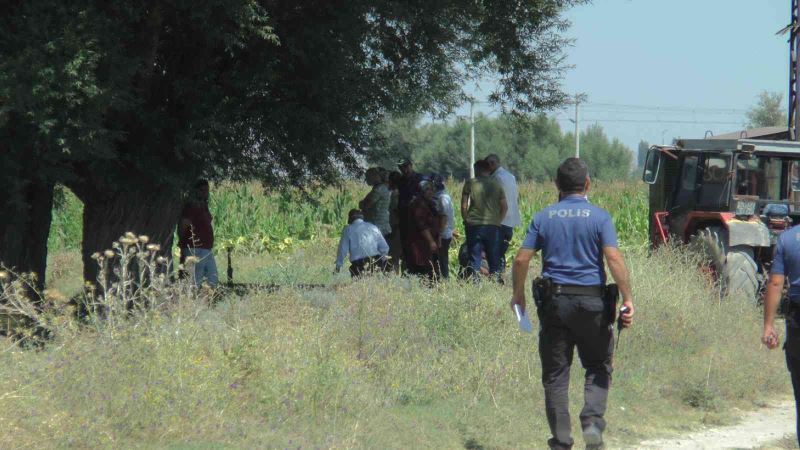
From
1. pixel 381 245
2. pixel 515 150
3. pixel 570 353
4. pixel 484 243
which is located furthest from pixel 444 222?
pixel 515 150

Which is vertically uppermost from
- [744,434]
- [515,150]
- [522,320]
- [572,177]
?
[515,150]

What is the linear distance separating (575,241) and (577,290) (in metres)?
0.30

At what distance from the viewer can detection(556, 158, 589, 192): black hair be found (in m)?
7.14

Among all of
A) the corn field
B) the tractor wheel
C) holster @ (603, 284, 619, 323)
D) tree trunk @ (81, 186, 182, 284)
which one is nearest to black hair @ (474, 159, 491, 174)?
the tractor wheel

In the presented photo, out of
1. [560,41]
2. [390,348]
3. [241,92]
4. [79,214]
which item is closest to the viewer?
[390,348]

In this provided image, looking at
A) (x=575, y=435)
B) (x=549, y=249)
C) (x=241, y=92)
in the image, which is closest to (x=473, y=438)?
(x=575, y=435)

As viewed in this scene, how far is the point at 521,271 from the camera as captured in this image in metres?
7.21

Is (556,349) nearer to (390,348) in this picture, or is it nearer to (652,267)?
(390,348)

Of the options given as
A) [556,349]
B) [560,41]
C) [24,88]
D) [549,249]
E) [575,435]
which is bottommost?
[575,435]

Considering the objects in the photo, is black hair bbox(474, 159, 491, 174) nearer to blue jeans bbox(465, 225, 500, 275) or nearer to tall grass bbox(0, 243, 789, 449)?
blue jeans bbox(465, 225, 500, 275)

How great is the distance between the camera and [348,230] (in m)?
13.9

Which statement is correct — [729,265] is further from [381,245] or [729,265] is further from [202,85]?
[202,85]

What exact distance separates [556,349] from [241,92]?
20.7 feet

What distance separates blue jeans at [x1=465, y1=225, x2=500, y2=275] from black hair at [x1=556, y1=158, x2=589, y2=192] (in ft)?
24.9
